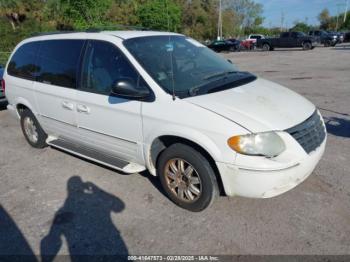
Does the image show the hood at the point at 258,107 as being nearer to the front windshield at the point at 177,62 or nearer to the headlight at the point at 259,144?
the headlight at the point at 259,144

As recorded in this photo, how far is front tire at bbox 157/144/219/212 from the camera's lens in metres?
3.14

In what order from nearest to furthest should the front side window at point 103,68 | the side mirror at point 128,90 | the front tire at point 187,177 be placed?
the front tire at point 187,177 → the side mirror at point 128,90 → the front side window at point 103,68

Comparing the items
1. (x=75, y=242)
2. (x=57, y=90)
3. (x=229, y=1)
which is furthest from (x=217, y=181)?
(x=229, y=1)

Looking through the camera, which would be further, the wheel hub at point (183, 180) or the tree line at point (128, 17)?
the tree line at point (128, 17)

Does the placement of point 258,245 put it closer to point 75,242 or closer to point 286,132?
point 286,132

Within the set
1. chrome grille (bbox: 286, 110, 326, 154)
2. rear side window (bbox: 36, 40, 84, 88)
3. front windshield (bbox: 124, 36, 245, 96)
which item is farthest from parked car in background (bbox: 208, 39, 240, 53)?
chrome grille (bbox: 286, 110, 326, 154)

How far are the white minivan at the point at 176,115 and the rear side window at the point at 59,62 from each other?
15mm

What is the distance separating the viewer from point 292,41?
3162cm

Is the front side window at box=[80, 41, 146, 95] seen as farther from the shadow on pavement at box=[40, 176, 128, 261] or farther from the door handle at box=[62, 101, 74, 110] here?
the shadow on pavement at box=[40, 176, 128, 261]

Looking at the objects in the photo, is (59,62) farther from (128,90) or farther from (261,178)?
(261,178)

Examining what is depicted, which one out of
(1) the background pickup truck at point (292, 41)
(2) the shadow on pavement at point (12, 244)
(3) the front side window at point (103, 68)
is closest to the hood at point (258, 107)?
(3) the front side window at point (103, 68)

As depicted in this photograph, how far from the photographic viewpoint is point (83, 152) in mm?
4352

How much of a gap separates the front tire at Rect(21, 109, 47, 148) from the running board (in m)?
0.42

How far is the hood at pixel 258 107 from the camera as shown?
9.53ft
